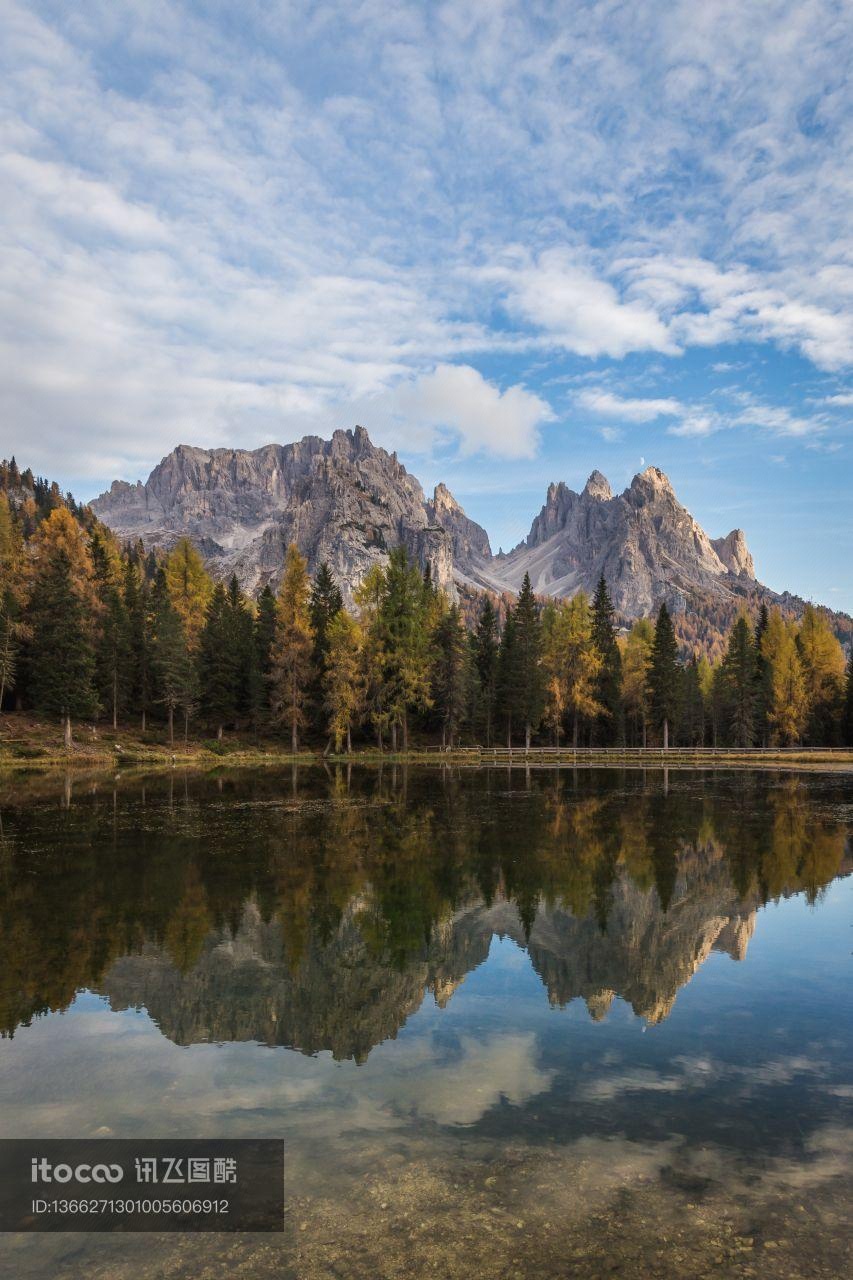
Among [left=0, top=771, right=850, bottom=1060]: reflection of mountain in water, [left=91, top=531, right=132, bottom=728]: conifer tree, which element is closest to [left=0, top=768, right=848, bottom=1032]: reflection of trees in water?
[left=0, top=771, right=850, bottom=1060]: reflection of mountain in water

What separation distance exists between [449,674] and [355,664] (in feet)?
41.8

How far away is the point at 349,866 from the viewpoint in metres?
22.2

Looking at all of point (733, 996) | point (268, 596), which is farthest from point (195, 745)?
point (733, 996)

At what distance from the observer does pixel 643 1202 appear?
6648 mm

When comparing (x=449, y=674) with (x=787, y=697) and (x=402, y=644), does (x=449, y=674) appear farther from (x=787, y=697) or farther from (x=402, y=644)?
(x=787, y=697)

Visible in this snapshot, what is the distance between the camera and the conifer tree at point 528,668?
8681cm

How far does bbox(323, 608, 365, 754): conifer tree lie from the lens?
72438 millimetres

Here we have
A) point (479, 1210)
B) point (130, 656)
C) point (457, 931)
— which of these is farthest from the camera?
point (130, 656)

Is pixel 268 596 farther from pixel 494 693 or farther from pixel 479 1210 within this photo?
pixel 479 1210

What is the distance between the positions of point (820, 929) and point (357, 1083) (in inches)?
471

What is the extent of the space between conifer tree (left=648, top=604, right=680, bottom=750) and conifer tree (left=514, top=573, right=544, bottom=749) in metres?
15.3

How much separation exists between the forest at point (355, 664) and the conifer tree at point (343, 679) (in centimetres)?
23

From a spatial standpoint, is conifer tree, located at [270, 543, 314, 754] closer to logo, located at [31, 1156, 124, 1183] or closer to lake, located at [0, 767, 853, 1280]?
lake, located at [0, 767, 853, 1280]

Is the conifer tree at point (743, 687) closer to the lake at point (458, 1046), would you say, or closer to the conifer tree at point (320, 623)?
the conifer tree at point (320, 623)
